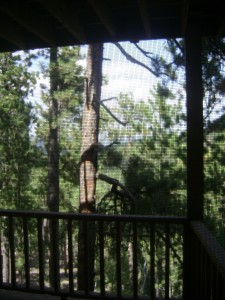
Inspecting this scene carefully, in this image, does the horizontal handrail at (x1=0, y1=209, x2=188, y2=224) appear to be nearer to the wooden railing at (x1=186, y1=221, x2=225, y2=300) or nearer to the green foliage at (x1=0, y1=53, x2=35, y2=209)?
the wooden railing at (x1=186, y1=221, x2=225, y2=300)

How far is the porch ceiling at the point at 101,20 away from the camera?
7.93ft

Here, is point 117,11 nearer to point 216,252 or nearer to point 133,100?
point 216,252

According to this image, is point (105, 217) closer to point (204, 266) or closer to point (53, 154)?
point (204, 266)

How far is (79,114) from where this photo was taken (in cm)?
674

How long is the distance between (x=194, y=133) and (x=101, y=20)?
106 cm

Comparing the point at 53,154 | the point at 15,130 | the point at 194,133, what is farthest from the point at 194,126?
the point at 15,130

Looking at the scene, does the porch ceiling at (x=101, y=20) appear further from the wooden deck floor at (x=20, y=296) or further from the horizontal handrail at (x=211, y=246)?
the wooden deck floor at (x=20, y=296)

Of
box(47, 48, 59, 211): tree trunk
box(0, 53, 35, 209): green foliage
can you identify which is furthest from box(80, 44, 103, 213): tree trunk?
box(0, 53, 35, 209): green foliage

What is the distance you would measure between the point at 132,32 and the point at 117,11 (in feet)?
0.73

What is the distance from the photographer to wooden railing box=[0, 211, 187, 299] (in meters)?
2.67

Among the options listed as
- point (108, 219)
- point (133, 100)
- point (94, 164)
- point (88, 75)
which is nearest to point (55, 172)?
point (94, 164)

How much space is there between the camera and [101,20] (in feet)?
8.07

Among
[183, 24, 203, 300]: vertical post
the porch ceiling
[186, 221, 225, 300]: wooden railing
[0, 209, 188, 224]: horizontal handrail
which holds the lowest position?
[186, 221, 225, 300]: wooden railing

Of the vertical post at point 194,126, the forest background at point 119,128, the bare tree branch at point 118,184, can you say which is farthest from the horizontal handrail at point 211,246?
the bare tree branch at point 118,184
